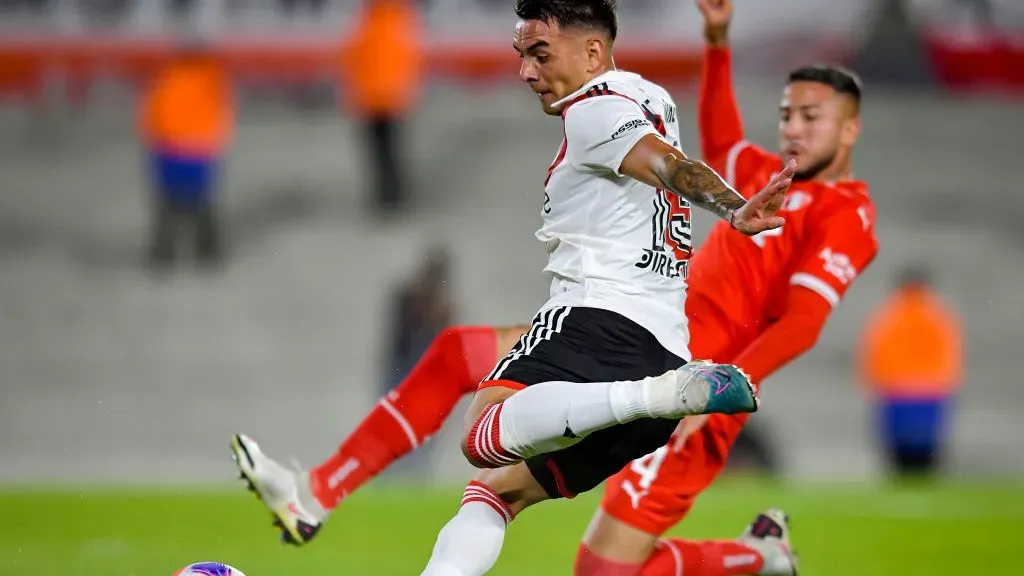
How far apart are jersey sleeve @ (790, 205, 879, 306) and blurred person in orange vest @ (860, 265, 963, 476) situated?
25.0 ft

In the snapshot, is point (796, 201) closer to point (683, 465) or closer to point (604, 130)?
point (683, 465)

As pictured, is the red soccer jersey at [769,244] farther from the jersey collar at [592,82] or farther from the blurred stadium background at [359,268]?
the blurred stadium background at [359,268]

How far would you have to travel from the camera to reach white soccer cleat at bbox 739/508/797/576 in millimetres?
6086

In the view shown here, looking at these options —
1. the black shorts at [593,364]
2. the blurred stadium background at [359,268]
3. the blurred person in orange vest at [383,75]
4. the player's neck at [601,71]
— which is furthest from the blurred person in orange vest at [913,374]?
the player's neck at [601,71]

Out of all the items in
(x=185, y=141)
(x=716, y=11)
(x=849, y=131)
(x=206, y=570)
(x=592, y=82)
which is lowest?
(x=206, y=570)

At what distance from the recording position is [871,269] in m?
15.9

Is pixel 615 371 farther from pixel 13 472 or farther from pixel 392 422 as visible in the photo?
pixel 13 472

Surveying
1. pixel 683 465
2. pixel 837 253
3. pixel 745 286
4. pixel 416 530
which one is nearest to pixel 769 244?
pixel 745 286

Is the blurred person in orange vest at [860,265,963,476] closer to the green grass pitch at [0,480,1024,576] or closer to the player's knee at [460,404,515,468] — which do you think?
the green grass pitch at [0,480,1024,576]

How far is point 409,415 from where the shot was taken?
548cm

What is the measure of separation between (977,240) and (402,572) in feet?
33.6

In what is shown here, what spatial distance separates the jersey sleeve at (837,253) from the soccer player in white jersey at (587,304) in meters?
0.98

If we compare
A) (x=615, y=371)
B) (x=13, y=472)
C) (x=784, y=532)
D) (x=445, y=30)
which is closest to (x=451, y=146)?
(x=445, y=30)

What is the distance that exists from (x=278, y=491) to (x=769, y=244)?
6.69 feet
